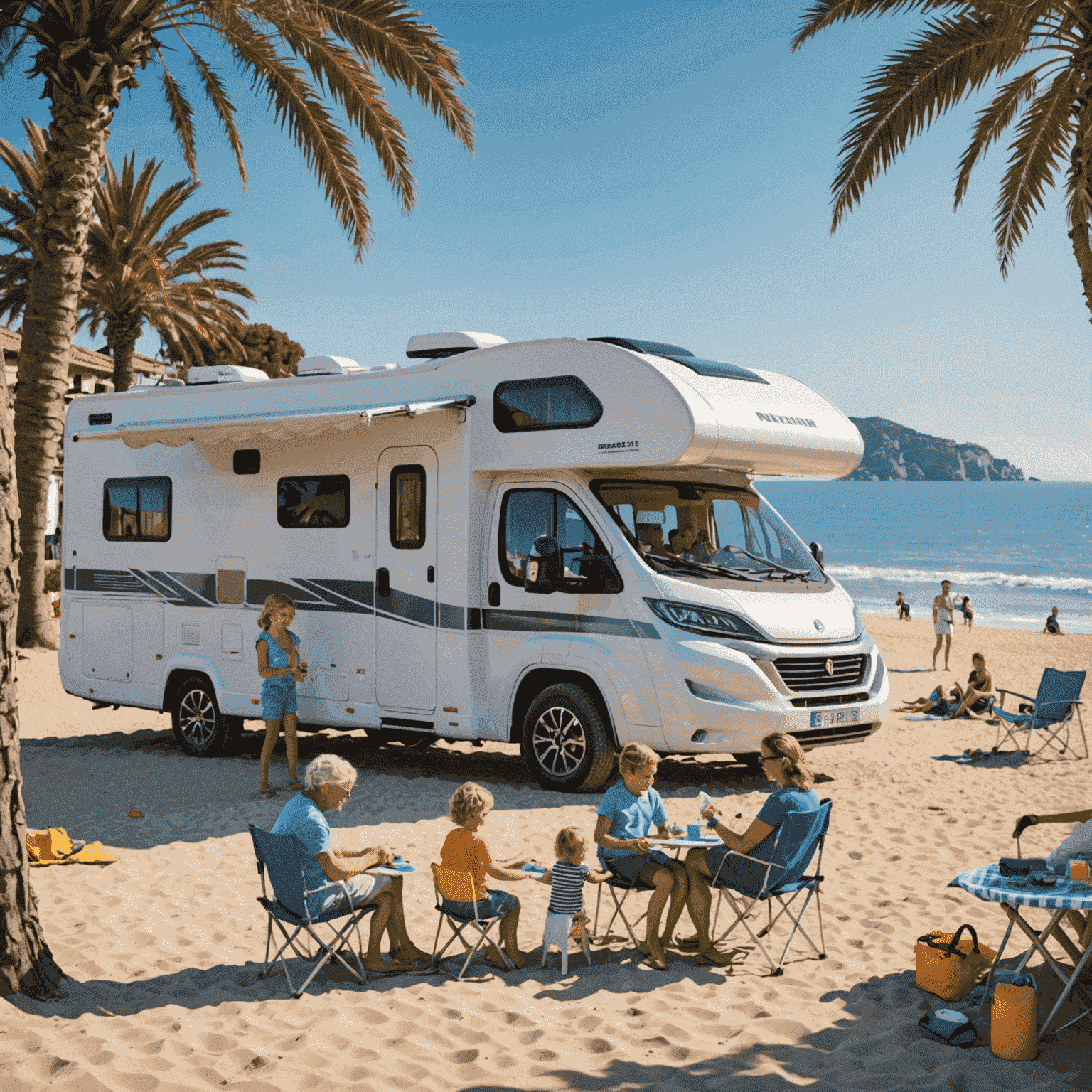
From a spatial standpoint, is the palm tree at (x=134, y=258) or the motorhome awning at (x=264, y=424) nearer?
the motorhome awning at (x=264, y=424)

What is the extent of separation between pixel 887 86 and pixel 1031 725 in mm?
6235

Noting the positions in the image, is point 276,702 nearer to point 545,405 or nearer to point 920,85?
point 545,405

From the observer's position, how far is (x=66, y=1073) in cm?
390

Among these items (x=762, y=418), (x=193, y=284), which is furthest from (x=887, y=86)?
(x=193, y=284)

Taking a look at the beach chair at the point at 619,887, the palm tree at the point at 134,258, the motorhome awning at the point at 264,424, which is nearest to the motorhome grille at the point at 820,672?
the beach chair at the point at 619,887

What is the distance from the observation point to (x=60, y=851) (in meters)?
6.88

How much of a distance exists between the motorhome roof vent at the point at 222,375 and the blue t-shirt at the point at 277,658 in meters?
2.45

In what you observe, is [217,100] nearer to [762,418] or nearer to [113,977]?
[762,418]

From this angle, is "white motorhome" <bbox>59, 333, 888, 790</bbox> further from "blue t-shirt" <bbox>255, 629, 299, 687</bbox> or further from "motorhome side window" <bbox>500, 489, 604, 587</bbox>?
"blue t-shirt" <bbox>255, 629, 299, 687</bbox>

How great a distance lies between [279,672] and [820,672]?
4046 millimetres

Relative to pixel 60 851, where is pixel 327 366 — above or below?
above

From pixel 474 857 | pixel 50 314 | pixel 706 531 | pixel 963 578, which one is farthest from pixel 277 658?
pixel 963 578

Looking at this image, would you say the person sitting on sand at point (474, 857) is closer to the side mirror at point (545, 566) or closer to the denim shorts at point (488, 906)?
the denim shorts at point (488, 906)

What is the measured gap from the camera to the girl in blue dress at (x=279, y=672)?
29.0 feet
